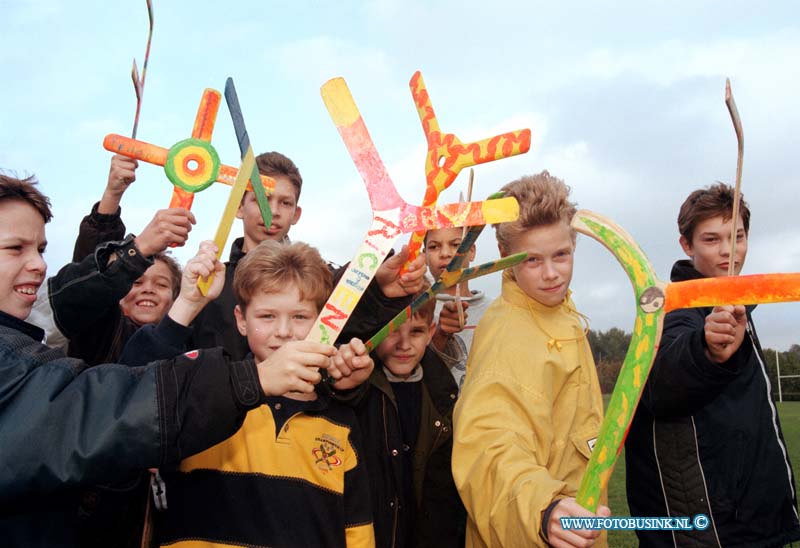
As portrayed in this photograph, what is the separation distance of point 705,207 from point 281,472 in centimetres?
232

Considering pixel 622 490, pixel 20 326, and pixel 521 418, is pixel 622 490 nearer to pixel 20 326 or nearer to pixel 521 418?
pixel 521 418

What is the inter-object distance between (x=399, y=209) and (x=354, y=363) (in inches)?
21.2

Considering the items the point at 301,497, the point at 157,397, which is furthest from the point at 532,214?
the point at 157,397

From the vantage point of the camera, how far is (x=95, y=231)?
2846 mm

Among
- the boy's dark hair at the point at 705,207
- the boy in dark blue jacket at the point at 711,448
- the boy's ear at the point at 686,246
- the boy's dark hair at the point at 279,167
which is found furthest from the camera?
the boy's dark hair at the point at 279,167

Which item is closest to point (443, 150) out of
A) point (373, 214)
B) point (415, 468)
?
point (373, 214)

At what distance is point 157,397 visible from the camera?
162cm

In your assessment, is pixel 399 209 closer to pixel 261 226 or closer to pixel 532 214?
pixel 532 214

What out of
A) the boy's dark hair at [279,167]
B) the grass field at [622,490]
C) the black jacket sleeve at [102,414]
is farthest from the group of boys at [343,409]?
the grass field at [622,490]

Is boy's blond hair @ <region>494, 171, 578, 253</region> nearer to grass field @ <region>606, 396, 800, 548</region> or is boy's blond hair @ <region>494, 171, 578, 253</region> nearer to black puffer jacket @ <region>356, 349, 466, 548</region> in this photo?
black puffer jacket @ <region>356, 349, 466, 548</region>

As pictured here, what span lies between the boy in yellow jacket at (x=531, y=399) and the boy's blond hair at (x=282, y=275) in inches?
27.9

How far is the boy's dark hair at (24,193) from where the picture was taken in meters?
2.10

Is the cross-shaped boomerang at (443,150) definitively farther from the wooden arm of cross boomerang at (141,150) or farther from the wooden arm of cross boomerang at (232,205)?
the wooden arm of cross boomerang at (141,150)

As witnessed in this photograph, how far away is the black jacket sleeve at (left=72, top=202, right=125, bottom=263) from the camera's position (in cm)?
283
